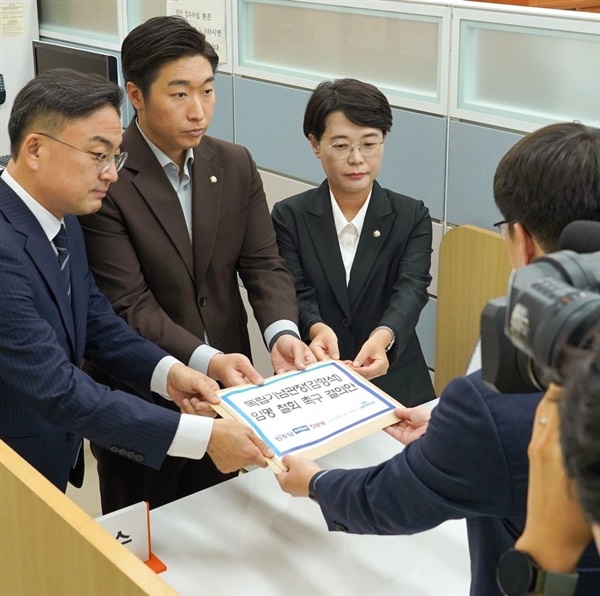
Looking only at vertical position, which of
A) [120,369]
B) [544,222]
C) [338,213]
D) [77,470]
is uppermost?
[544,222]

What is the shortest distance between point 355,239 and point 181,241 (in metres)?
0.60

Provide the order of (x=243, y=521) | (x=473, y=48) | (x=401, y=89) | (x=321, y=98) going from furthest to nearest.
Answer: (x=401, y=89)
(x=473, y=48)
(x=321, y=98)
(x=243, y=521)

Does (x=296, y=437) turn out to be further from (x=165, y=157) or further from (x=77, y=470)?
(x=165, y=157)

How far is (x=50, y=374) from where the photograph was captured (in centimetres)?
187

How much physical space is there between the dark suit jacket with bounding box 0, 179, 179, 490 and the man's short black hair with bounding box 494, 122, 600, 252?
37.4 inches

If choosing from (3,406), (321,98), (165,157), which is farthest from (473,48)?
(3,406)

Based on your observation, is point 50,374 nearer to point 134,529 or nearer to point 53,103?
point 134,529

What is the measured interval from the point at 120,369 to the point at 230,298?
393mm

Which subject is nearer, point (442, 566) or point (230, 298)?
point (442, 566)

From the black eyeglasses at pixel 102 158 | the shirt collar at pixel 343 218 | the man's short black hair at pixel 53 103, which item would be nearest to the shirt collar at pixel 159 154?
the black eyeglasses at pixel 102 158

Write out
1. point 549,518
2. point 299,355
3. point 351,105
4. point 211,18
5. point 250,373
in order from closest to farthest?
point 549,518 → point 250,373 → point 299,355 → point 351,105 → point 211,18

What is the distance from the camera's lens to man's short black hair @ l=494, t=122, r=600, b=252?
125 centimetres

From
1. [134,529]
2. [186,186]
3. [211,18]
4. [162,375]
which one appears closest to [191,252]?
[186,186]

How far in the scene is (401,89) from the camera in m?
3.35
